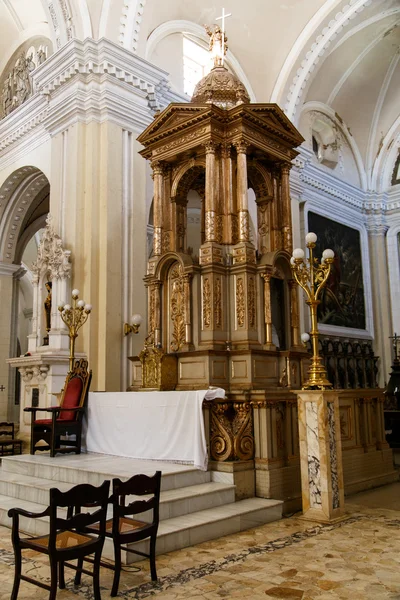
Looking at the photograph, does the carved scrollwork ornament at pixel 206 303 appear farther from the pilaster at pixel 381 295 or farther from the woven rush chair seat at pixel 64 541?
the pilaster at pixel 381 295

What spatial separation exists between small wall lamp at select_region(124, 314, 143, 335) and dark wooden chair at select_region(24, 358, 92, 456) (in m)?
2.21

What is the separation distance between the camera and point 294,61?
1523 centimetres

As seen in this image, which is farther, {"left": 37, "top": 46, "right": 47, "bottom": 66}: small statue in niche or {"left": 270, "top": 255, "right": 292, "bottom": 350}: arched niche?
{"left": 37, "top": 46, "right": 47, "bottom": 66}: small statue in niche

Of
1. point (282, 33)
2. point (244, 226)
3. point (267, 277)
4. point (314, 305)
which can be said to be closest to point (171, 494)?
point (314, 305)

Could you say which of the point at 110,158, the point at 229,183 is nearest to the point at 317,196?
the point at 110,158

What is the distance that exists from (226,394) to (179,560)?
8.01 feet

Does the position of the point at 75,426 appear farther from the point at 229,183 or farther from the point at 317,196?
the point at 317,196

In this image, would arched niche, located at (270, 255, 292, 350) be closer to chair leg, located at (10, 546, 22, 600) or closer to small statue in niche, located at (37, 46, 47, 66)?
chair leg, located at (10, 546, 22, 600)

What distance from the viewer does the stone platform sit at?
546cm

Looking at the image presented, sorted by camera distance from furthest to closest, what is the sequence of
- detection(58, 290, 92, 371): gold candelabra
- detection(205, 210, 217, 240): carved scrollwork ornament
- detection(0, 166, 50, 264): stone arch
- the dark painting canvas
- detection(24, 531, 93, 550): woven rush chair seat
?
the dark painting canvas < detection(0, 166, 50, 264): stone arch < detection(58, 290, 92, 371): gold candelabra < detection(205, 210, 217, 240): carved scrollwork ornament < detection(24, 531, 93, 550): woven rush chair seat

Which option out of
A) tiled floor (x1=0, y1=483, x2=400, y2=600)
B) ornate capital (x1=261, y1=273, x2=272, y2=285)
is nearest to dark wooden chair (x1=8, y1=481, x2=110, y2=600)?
tiled floor (x1=0, y1=483, x2=400, y2=600)

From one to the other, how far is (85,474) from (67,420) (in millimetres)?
1791

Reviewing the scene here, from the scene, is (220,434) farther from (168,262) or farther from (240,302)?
(168,262)

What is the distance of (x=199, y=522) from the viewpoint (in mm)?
5523
